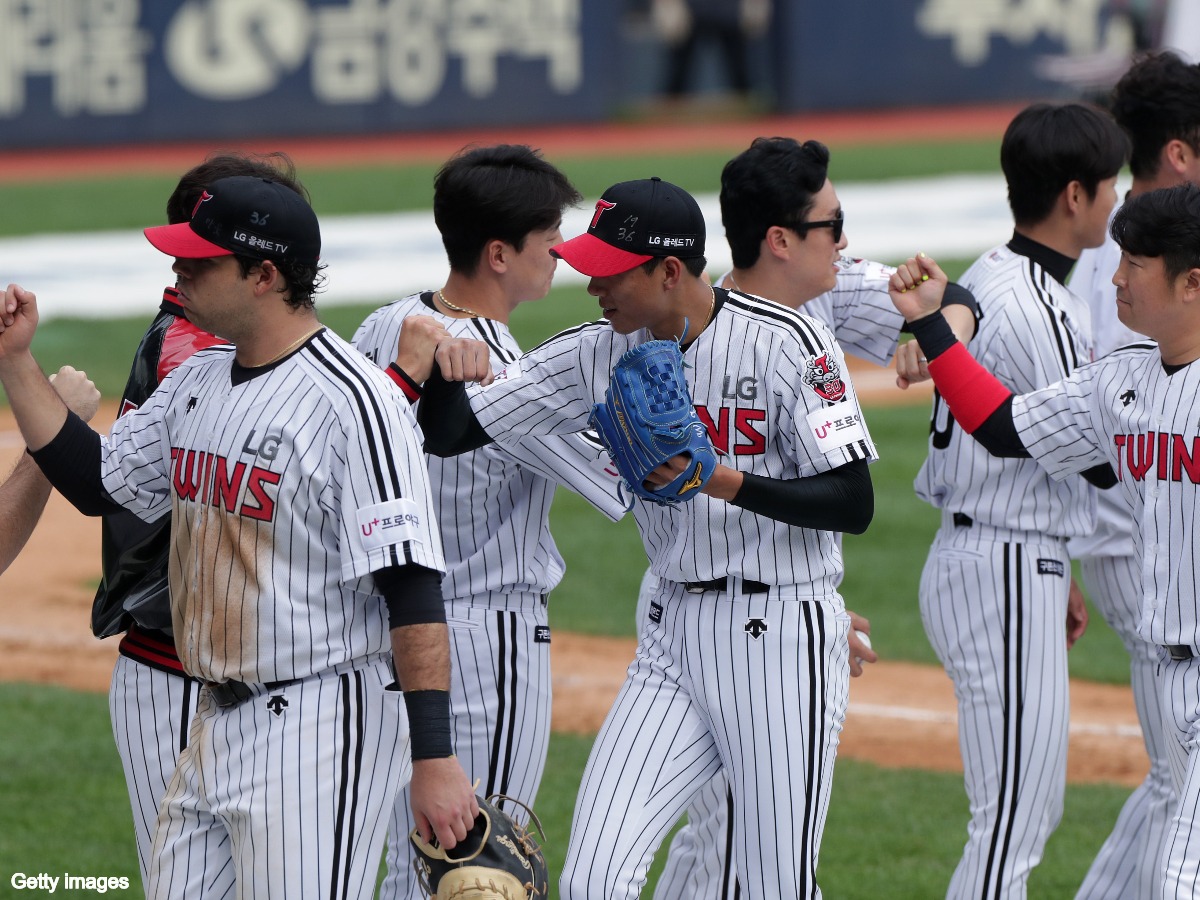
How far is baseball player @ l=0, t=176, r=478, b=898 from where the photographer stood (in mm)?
3318

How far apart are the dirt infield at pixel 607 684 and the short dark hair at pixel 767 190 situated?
2973 mm

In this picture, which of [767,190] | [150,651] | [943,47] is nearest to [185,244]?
[150,651]

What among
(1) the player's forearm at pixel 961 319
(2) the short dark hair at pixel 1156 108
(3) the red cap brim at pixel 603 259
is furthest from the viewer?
(2) the short dark hair at pixel 1156 108

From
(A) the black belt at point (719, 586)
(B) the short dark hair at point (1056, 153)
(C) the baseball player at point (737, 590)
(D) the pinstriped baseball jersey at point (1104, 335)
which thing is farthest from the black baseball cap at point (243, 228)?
(D) the pinstriped baseball jersey at point (1104, 335)

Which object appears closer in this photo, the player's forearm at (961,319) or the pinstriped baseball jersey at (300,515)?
the pinstriped baseball jersey at (300,515)

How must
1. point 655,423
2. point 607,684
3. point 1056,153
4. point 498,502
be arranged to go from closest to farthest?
point 655,423
point 498,502
point 1056,153
point 607,684

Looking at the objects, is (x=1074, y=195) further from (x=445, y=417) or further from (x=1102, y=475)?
(x=445, y=417)

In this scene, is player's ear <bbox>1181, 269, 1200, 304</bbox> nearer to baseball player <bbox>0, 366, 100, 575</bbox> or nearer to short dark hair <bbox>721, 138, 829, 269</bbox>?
short dark hair <bbox>721, 138, 829, 269</bbox>

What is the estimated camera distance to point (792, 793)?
384cm

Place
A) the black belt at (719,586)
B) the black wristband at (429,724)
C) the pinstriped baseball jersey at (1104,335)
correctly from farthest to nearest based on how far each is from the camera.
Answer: the pinstriped baseball jersey at (1104,335)
the black belt at (719,586)
the black wristband at (429,724)

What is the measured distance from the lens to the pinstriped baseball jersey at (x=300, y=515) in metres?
3.34

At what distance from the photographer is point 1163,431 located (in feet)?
12.9

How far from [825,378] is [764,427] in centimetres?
17
